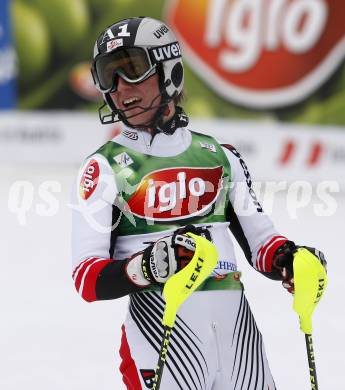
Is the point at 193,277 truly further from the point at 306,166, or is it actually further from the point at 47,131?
the point at 47,131

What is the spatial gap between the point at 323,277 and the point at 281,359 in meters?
2.46

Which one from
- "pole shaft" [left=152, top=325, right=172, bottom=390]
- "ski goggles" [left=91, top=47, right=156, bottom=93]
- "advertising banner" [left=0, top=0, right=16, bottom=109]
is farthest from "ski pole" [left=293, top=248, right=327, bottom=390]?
"advertising banner" [left=0, top=0, right=16, bottom=109]

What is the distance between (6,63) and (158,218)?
8.86m

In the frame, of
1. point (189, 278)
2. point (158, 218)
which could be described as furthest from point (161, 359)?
point (158, 218)

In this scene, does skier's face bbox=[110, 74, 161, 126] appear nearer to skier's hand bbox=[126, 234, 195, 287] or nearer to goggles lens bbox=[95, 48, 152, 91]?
goggles lens bbox=[95, 48, 152, 91]

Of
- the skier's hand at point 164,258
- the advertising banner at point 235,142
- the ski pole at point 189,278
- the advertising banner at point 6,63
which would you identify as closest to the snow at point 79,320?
the advertising banner at point 235,142

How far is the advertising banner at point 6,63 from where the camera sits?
1152 cm

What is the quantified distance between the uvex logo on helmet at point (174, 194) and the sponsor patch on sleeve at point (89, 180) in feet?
0.44

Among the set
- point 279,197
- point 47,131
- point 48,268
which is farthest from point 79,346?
point 47,131

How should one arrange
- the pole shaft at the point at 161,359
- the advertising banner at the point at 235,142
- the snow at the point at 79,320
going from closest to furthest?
the pole shaft at the point at 161,359
the snow at the point at 79,320
the advertising banner at the point at 235,142

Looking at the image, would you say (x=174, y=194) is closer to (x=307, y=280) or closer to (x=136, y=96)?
(x=136, y=96)

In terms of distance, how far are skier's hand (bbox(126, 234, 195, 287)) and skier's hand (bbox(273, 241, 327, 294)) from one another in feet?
1.45

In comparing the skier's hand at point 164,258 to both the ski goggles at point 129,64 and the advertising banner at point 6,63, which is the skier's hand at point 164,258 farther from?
the advertising banner at point 6,63

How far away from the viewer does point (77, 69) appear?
11.5 m
